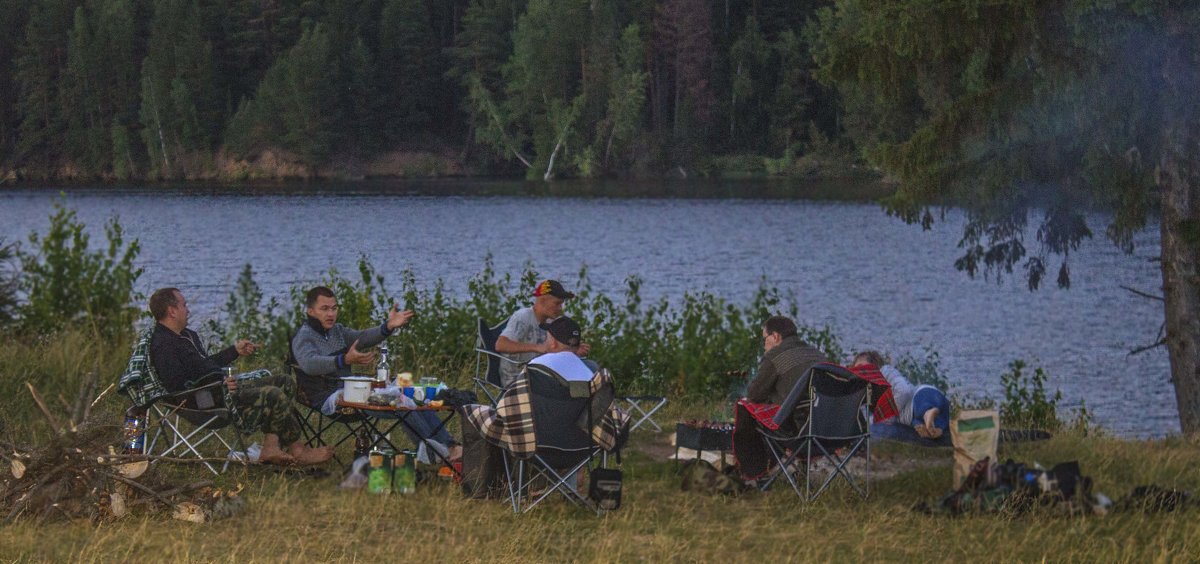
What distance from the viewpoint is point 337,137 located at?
63.3 metres

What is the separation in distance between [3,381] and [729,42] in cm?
5796

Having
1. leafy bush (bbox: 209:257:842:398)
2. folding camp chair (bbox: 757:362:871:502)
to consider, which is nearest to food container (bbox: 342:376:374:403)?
folding camp chair (bbox: 757:362:871:502)

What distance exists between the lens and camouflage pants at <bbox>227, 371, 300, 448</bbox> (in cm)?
681

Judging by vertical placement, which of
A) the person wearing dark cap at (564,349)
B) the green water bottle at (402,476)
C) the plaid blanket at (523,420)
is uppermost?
the person wearing dark cap at (564,349)

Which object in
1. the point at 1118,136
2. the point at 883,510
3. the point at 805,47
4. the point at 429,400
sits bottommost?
the point at 883,510

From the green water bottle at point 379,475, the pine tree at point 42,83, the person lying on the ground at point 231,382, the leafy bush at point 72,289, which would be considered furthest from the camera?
the pine tree at point 42,83

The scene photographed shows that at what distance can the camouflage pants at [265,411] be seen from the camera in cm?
681

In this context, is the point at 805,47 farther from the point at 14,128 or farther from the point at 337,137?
the point at 14,128

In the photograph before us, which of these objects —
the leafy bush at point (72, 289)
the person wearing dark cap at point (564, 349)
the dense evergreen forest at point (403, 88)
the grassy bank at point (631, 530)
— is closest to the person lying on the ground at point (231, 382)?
the grassy bank at point (631, 530)

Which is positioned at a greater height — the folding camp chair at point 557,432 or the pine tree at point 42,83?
the pine tree at point 42,83

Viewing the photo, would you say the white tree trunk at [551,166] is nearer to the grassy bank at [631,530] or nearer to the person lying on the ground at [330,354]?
the person lying on the ground at [330,354]

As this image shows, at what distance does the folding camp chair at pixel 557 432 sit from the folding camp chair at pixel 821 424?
900 mm

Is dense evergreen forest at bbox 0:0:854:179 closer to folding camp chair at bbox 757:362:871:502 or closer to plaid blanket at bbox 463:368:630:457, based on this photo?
folding camp chair at bbox 757:362:871:502

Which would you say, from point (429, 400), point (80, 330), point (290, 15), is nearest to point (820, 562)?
point (429, 400)
